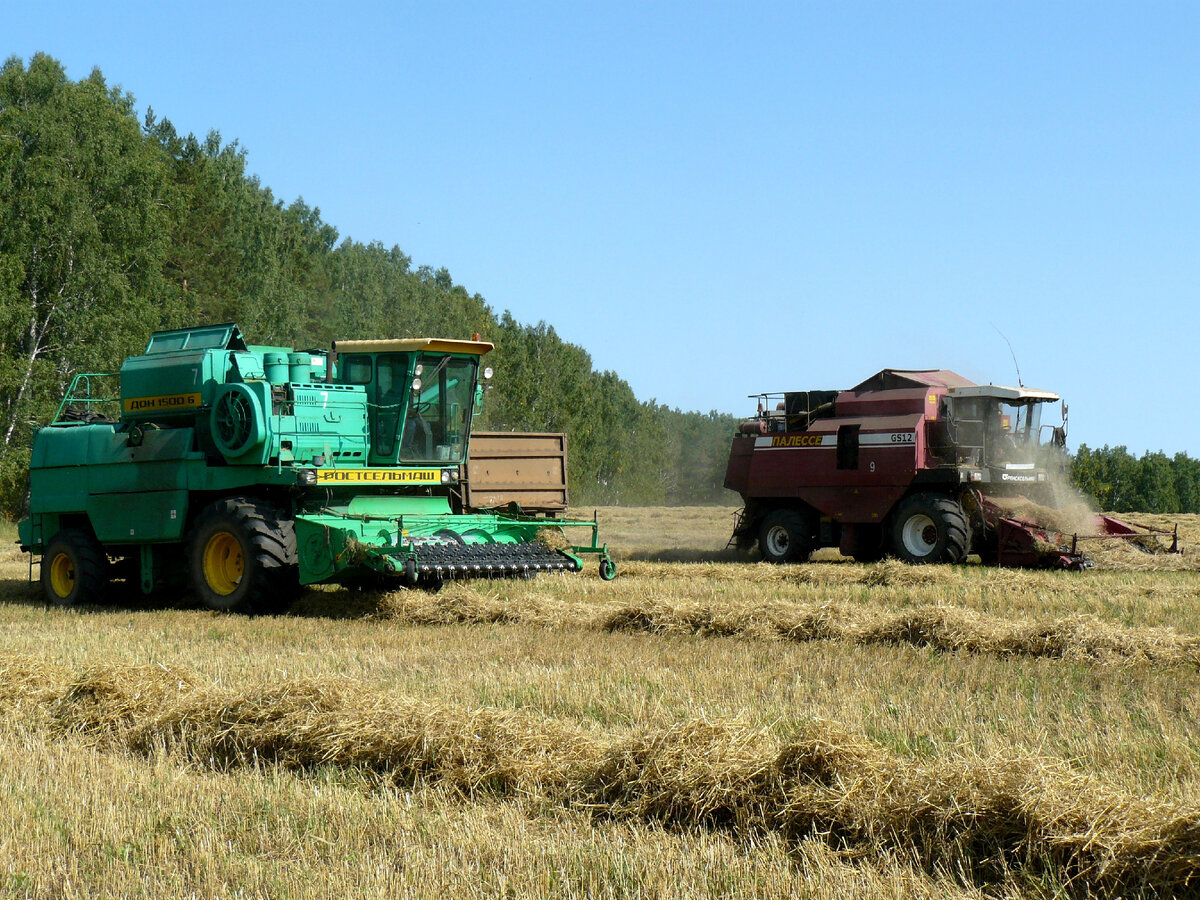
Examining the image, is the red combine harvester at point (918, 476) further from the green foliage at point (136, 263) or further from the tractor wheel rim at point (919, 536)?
the green foliage at point (136, 263)

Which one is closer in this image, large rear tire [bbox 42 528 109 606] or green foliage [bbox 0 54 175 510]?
large rear tire [bbox 42 528 109 606]

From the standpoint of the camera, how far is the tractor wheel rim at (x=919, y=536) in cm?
1546

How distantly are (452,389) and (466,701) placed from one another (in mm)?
6306

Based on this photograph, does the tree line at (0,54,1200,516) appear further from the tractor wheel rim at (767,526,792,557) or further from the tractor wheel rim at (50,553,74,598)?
the tractor wheel rim at (50,553,74,598)

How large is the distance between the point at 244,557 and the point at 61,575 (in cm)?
347

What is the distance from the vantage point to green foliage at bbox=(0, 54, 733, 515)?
1099 inches

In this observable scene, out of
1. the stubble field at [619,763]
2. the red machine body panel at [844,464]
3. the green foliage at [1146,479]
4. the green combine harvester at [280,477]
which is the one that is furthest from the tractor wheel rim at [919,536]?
the green foliage at [1146,479]

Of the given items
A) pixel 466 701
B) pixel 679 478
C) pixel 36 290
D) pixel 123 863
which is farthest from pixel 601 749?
pixel 679 478

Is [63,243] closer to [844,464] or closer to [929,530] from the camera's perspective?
[844,464]

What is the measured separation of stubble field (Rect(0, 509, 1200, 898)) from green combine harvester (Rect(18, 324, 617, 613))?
5.87 feet

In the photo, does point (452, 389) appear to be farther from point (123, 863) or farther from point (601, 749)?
point (123, 863)

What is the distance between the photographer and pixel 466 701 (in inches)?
237

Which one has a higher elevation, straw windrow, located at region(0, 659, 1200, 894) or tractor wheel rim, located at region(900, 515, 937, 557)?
tractor wheel rim, located at region(900, 515, 937, 557)

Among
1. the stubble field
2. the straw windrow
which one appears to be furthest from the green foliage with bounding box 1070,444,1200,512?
the straw windrow
